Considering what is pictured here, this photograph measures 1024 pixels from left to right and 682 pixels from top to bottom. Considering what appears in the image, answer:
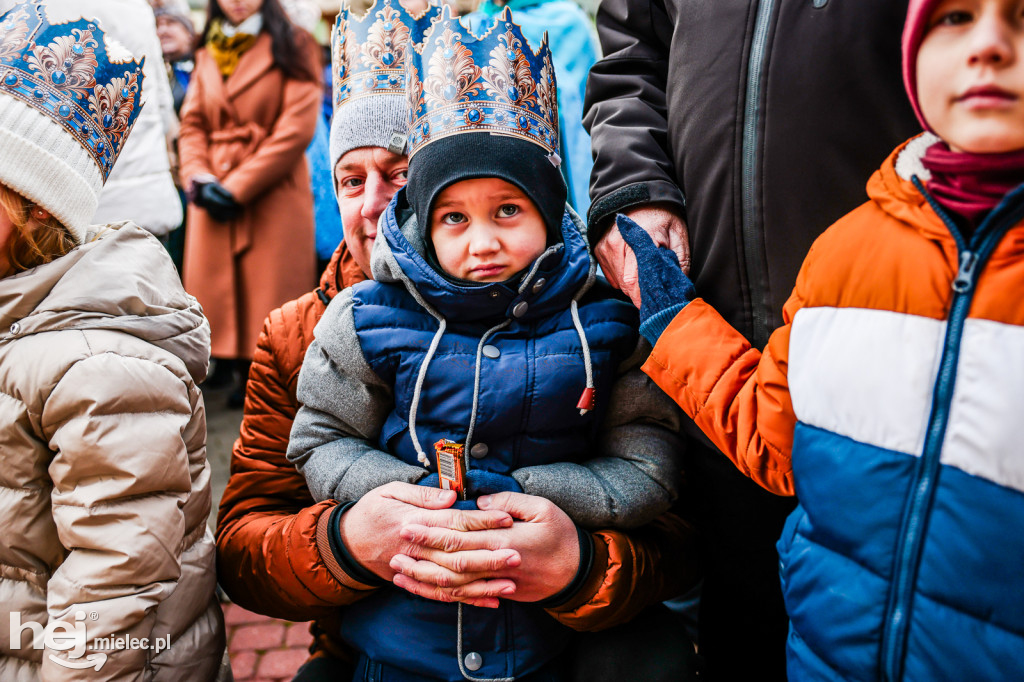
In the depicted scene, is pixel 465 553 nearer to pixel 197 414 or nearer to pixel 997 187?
pixel 197 414

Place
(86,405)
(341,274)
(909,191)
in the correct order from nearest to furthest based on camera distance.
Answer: (909,191) → (86,405) → (341,274)

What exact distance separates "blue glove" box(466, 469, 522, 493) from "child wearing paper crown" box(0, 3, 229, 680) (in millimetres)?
646

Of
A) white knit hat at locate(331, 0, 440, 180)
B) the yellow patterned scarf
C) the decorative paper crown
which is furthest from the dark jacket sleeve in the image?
the yellow patterned scarf

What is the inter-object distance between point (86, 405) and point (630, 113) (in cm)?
143

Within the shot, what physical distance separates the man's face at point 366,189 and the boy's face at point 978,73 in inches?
52.9

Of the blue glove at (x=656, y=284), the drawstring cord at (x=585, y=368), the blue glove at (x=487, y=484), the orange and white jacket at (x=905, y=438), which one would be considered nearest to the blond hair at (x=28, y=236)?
the blue glove at (x=487, y=484)

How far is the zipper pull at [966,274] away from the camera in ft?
3.58

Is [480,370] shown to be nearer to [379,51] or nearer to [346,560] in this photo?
[346,560]

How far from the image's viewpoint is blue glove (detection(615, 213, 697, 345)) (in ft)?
5.26

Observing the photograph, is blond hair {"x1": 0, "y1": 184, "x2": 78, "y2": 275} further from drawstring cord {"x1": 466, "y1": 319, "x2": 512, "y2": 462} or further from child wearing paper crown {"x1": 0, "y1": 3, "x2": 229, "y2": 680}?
drawstring cord {"x1": 466, "y1": 319, "x2": 512, "y2": 462}

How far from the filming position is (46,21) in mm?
1757

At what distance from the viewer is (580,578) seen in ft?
5.57

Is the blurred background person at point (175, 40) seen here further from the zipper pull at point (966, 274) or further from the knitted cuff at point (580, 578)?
the zipper pull at point (966, 274)

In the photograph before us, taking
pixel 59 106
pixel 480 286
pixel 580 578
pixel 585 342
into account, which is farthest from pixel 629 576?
pixel 59 106
